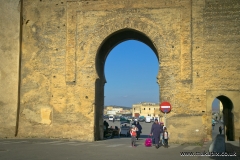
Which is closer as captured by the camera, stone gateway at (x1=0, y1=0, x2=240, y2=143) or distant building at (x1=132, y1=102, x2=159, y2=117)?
stone gateway at (x1=0, y1=0, x2=240, y2=143)

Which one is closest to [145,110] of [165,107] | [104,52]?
[104,52]

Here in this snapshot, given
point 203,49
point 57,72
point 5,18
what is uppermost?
point 5,18

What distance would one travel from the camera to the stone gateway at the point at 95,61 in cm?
1636

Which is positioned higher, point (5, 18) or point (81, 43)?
point (5, 18)

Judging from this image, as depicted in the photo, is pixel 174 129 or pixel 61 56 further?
pixel 61 56

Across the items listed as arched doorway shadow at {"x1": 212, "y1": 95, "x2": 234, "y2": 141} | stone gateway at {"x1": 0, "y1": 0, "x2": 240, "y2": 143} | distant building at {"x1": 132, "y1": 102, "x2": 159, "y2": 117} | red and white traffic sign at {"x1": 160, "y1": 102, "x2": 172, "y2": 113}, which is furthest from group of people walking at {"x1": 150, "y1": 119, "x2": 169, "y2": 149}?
distant building at {"x1": 132, "y1": 102, "x2": 159, "y2": 117}

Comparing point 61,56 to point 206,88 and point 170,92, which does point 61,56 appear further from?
point 206,88

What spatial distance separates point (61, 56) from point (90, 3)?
333 centimetres

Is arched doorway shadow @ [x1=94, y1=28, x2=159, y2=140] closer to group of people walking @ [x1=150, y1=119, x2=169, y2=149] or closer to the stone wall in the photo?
the stone wall

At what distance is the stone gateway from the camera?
644 inches

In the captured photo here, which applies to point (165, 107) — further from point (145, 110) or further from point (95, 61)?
point (145, 110)

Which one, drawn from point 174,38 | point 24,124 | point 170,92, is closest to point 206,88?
point 170,92

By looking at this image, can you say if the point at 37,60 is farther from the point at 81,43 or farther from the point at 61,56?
the point at 81,43

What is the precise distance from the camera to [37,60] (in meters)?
18.1
